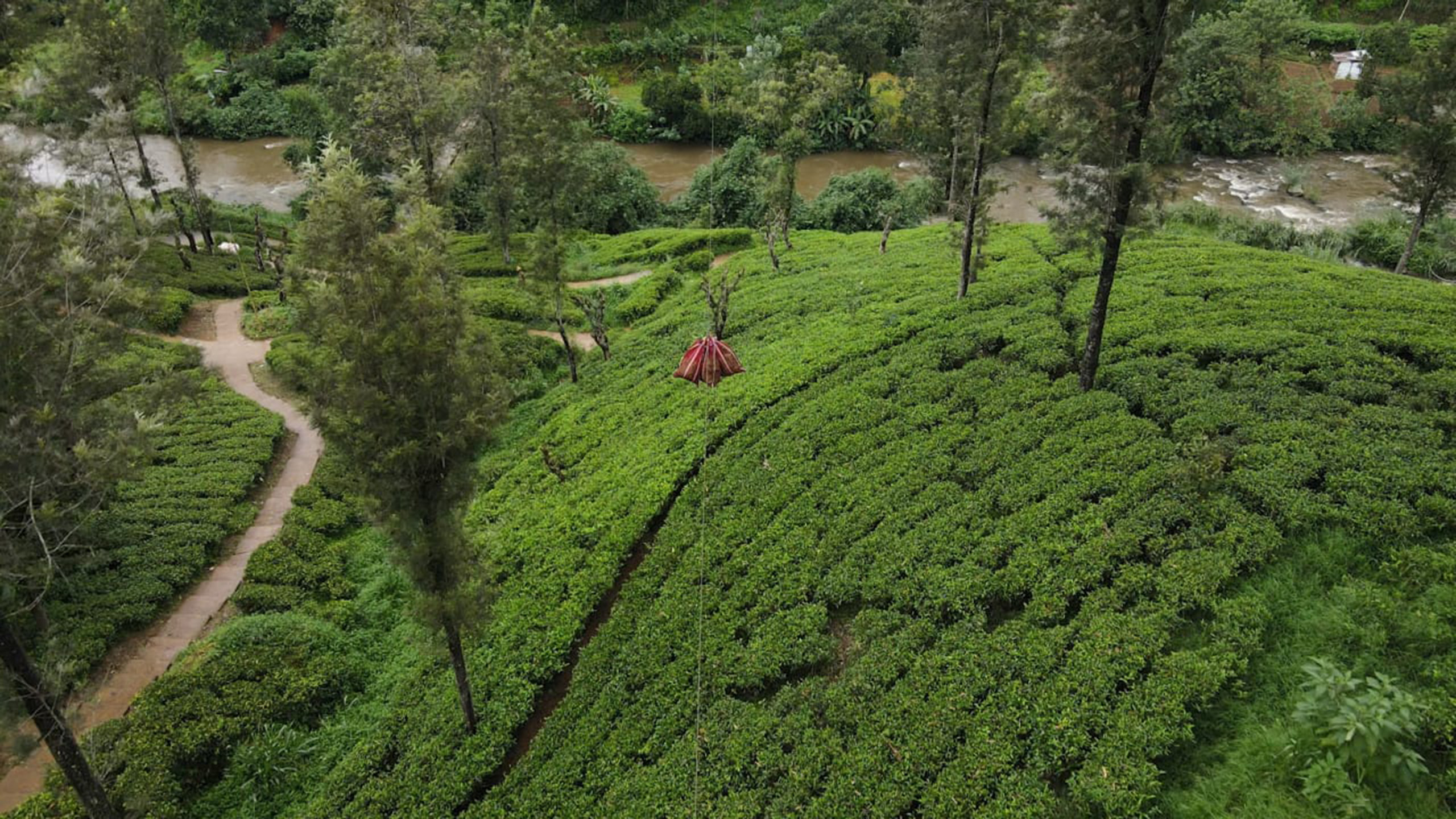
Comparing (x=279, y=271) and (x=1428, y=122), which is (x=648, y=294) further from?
(x=1428, y=122)

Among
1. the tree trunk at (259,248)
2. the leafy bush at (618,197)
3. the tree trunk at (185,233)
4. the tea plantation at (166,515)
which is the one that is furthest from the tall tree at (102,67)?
the leafy bush at (618,197)

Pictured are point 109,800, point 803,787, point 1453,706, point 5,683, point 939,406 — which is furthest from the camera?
point 939,406

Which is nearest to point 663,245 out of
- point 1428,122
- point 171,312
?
point 171,312

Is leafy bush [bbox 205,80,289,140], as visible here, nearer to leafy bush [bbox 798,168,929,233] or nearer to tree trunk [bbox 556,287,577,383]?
leafy bush [bbox 798,168,929,233]

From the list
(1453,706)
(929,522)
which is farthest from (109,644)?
(1453,706)

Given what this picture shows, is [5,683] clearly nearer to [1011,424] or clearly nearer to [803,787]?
[803,787]

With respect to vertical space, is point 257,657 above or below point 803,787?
below

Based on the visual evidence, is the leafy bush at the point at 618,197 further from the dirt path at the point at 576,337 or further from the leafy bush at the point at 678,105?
the dirt path at the point at 576,337
